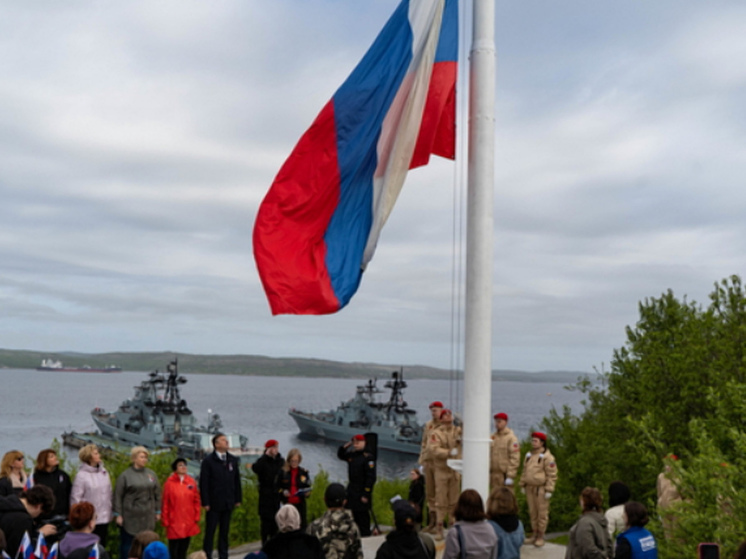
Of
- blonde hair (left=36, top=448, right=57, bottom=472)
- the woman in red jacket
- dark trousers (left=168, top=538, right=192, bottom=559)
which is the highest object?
blonde hair (left=36, top=448, right=57, bottom=472)

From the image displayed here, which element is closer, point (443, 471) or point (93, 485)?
point (93, 485)

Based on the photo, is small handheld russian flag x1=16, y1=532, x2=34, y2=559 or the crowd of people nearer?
the crowd of people

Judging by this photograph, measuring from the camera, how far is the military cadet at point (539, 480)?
10398 mm

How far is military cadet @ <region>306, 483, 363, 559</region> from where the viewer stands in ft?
20.4

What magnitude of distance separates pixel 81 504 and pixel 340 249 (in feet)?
11.0

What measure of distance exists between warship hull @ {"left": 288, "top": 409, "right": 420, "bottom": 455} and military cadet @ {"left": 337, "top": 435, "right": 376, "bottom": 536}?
2342 inches

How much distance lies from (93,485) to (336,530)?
13.5 feet

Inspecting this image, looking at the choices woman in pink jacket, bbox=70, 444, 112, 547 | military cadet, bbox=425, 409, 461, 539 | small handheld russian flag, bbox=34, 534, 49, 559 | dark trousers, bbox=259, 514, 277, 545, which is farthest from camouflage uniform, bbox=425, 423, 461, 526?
small handheld russian flag, bbox=34, 534, 49, 559

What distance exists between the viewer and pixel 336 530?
20.6 ft

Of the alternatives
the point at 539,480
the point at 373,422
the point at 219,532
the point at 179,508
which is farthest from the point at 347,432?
the point at 179,508

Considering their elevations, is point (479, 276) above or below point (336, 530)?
above

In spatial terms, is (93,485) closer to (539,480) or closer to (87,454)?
(87,454)

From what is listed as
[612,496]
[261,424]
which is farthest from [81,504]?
[261,424]

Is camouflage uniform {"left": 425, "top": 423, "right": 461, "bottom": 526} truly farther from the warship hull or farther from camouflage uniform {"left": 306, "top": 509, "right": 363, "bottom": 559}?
the warship hull
